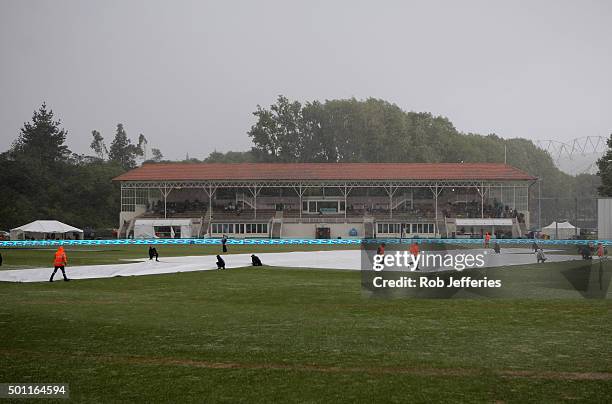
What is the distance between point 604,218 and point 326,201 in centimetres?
4168

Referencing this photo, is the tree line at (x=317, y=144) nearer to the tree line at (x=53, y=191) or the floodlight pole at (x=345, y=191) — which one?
the tree line at (x=53, y=191)

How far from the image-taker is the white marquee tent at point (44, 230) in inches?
2739

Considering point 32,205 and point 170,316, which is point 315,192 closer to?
point 32,205

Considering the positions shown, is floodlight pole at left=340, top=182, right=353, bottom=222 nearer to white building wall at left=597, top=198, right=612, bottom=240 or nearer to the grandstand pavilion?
the grandstand pavilion

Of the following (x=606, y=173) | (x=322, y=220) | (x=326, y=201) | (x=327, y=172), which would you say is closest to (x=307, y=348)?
(x=322, y=220)

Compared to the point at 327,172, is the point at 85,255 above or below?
below

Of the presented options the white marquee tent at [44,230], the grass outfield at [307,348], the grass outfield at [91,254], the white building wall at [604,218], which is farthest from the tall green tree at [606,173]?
the grass outfield at [307,348]

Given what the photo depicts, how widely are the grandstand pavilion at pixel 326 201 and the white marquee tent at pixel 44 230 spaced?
8007 millimetres

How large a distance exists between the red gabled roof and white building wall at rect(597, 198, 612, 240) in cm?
2274

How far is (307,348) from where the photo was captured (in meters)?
13.0

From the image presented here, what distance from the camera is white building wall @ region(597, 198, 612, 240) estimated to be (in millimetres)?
52344

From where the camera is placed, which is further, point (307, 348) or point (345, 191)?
point (345, 191)

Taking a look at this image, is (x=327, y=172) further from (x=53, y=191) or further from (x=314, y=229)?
(x=53, y=191)

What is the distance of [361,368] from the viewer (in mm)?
11281
